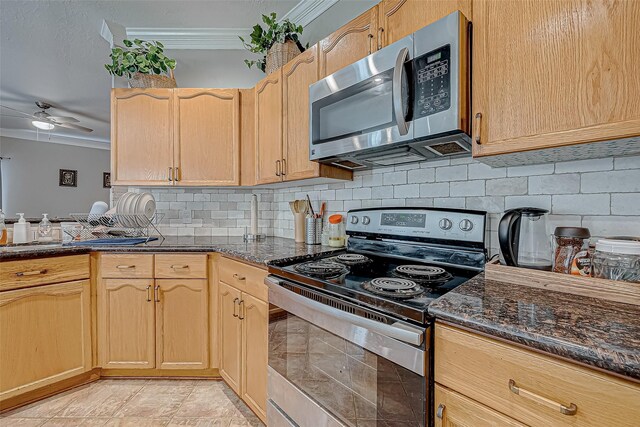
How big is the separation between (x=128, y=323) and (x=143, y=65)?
1.89 metres

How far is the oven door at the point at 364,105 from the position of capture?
1189 millimetres

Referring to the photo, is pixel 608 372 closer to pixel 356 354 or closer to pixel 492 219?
pixel 356 354

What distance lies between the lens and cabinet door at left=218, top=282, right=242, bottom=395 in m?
1.73

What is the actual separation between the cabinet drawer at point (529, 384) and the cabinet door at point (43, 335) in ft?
7.31

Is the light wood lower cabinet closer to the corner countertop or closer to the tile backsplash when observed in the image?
the corner countertop

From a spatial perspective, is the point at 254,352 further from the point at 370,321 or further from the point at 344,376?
the point at 370,321

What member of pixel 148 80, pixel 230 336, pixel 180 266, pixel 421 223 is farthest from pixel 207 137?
pixel 421 223

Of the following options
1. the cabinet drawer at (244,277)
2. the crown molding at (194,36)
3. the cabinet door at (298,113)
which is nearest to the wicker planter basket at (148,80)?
the crown molding at (194,36)

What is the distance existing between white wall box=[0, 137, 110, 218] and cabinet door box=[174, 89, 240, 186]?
592 centimetres

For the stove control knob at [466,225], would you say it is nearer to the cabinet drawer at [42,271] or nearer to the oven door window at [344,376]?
the oven door window at [344,376]

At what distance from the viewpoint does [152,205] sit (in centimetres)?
243

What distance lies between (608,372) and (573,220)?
76 centimetres

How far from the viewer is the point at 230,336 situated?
5.98ft

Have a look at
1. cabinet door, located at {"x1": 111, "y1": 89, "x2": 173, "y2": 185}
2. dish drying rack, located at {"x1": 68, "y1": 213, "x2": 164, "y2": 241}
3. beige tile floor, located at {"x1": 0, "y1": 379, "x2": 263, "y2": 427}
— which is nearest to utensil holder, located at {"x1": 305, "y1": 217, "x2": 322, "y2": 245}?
beige tile floor, located at {"x1": 0, "y1": 379, "x2": 263, "y2": 427}
